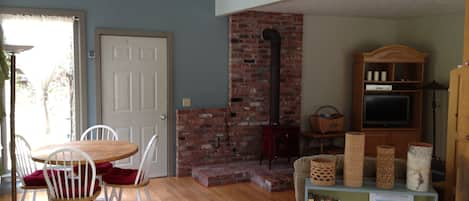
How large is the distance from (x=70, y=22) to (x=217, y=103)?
209 cm

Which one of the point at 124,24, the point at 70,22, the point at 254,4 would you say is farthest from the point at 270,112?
the point at 70,22

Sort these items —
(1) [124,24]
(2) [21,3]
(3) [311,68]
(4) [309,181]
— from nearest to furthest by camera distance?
(4) [309,181], (2) [21,3], (1) [124,24], (3) [311,68]

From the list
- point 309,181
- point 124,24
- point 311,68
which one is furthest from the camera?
point 311,68

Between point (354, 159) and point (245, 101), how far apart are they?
3391mm

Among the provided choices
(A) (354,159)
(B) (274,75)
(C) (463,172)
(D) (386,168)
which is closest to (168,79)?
(B) (274,75)

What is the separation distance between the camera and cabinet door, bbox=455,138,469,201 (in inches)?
105

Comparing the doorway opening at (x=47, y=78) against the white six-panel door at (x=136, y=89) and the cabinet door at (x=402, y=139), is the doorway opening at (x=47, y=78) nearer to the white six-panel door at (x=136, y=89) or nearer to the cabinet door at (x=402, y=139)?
the white six-panel door at (x=136, y=89)

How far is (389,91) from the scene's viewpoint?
6.62 metres

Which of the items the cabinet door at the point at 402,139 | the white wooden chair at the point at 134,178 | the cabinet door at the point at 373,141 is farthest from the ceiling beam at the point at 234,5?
the cabinet door at the point at 402,139

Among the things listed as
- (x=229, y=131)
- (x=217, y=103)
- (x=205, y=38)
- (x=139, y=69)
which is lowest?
(x=229, y=131)

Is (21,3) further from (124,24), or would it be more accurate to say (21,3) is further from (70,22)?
(124,24)

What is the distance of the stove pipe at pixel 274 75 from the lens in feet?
19.5

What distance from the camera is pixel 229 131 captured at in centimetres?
610

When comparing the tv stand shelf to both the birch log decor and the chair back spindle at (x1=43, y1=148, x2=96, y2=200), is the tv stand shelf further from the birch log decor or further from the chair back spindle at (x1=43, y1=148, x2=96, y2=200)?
the chair back spindle at (x1=43, y1=148, x2=96, y2=200)
